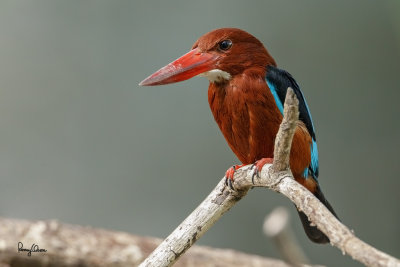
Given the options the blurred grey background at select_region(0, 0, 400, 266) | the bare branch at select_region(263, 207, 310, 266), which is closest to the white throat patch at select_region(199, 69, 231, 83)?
the bare branch at select_region(263, 207, 310, 266)

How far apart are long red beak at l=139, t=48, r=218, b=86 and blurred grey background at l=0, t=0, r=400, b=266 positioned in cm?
195

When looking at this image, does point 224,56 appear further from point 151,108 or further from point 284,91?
point 151,108

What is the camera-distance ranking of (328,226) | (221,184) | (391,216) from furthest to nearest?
(391,216) → (221,184) → (328,226)

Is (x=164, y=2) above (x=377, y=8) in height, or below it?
above

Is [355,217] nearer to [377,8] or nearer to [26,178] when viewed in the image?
[377,8]

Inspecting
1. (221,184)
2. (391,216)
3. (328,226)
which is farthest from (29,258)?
(391,216)

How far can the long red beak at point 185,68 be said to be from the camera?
212 cm

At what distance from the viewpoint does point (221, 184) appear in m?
2.06

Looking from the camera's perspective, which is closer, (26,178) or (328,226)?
(328,226)

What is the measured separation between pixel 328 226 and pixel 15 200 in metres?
3.41

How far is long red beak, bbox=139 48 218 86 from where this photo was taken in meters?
2.12

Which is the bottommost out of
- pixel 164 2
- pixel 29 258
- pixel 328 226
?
pixel 328 226
